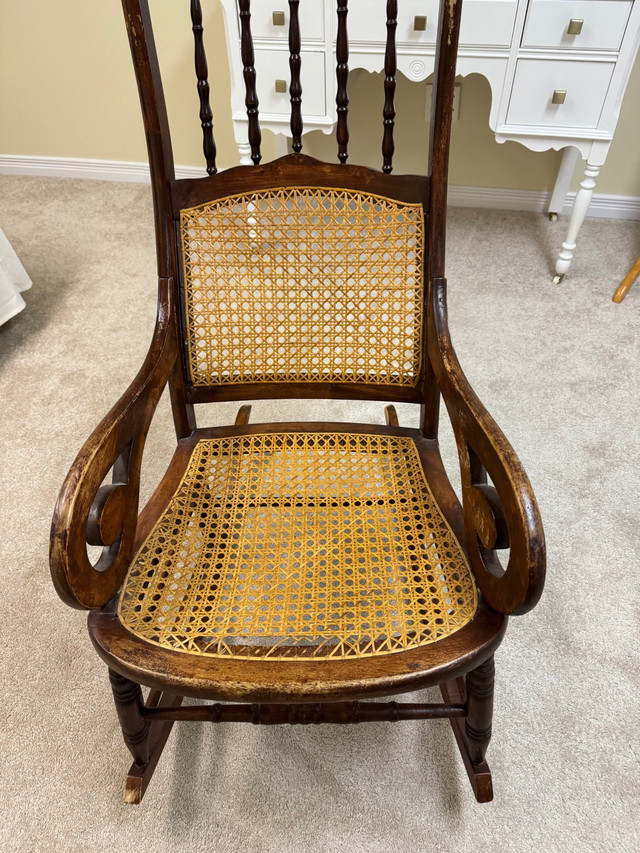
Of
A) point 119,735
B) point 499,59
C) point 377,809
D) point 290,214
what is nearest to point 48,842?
point 119,735

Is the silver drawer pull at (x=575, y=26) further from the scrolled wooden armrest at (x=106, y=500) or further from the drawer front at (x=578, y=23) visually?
the scrolled wooden armrest at (x=106, y=500)

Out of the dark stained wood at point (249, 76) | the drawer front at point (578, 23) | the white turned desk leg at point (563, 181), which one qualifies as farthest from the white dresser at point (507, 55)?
the dark stained wood at point (249, 76)

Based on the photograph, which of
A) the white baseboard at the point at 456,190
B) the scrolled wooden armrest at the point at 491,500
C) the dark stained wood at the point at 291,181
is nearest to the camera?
the scrolled wooden armrest at the point at 491,500

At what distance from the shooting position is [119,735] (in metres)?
1.14

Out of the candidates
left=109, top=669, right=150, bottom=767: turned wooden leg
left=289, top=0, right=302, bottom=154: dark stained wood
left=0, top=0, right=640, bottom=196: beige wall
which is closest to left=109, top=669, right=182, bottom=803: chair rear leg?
left=109, top=669, right=150, bottom=767: turned wooden leg

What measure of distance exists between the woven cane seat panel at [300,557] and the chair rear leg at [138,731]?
138mm

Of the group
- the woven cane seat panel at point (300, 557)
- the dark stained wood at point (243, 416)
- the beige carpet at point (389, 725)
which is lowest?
the beige carpet at point (389, 725)

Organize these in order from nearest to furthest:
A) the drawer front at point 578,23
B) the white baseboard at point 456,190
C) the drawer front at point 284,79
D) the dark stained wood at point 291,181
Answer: the dark stained wood at point 291,181, the drawer front at point 578,23, the drawer front at point 284,79, the white baseboard at point 456,190

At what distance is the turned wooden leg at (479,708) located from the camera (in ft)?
2.90

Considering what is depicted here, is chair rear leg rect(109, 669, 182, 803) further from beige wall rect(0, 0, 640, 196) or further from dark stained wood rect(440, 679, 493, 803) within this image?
beige wall rect(0, 0, 640, 196)

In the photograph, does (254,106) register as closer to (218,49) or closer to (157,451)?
(157,451)

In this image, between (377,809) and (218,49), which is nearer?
(377,809)

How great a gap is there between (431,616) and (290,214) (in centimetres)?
66

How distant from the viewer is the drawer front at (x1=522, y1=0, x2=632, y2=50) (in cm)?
168
